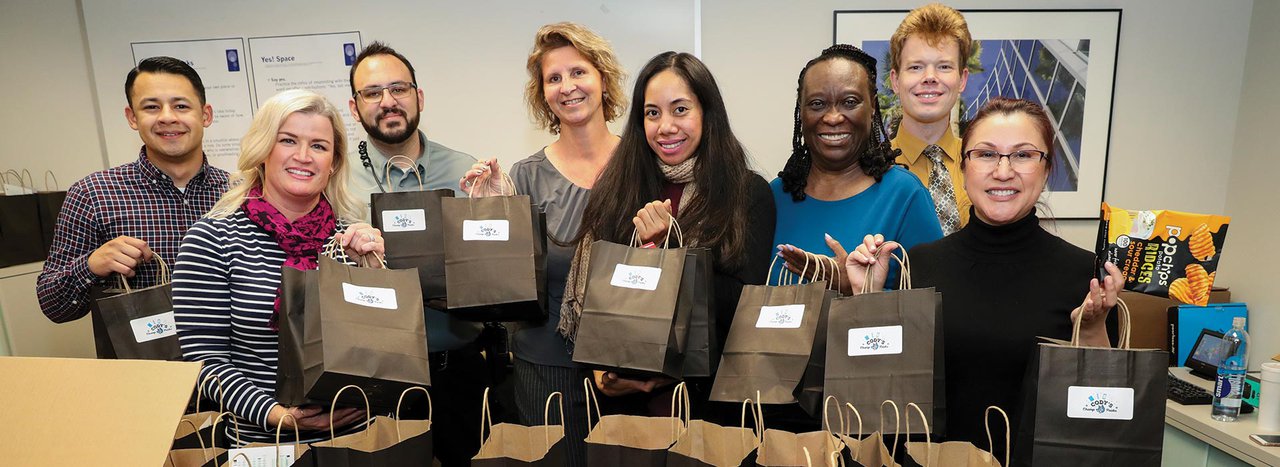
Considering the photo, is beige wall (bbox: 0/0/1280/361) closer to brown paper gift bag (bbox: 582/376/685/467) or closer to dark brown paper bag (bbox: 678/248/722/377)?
dark brown paper bag (bbox: 678/248/722/377)

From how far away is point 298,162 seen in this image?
5.37 ft

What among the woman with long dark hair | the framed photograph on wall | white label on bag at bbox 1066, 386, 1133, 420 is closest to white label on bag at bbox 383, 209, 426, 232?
the woman with long dark hair

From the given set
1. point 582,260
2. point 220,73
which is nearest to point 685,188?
point 582,260

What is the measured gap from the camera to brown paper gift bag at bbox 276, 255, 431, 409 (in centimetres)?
133

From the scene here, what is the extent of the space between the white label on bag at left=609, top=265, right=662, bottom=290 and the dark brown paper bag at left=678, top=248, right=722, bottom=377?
0.21 feet

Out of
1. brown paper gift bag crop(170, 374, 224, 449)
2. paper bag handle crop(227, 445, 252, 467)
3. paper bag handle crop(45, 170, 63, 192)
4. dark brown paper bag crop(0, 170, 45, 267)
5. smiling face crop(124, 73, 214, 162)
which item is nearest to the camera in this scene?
paper bag handle crop(227, 445, 252, 467)

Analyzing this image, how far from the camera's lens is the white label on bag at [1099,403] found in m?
1.08

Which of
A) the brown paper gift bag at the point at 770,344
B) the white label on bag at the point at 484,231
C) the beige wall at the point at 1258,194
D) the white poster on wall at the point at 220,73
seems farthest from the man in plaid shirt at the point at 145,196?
the beige wall at the point at 1258,194

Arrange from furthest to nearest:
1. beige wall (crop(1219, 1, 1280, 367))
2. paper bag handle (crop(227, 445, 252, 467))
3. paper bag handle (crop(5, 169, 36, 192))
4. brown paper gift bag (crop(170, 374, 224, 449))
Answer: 1. paper bag handle (crop(5, 169, 36, 192))
2. beige wall (crop(1219, 1, 1280, 367))
3. brown paper gift bag (crop(170, 374, 224, 449))
4. paper bag handle (crop(227, 445, 252, 467))

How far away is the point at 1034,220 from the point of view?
4.60ft

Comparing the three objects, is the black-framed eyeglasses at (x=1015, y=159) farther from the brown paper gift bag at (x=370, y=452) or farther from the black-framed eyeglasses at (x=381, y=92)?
the black-framed eyeglasses at (x=381, y=92)

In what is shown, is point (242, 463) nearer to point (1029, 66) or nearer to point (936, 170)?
point (936, 170)

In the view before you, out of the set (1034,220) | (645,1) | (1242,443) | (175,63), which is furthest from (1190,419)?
(175,63)

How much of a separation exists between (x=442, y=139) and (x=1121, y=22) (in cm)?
345
